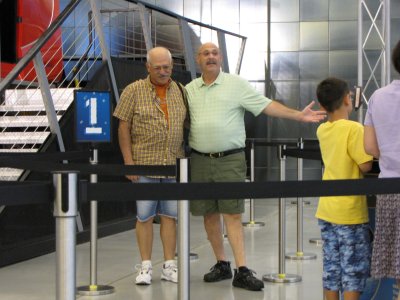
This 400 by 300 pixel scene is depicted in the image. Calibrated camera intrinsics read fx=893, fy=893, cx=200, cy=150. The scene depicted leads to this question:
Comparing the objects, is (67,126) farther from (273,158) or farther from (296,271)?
(273,158)

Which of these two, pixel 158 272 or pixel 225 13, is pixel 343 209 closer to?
pixel 158 272

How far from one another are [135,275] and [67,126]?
233cm

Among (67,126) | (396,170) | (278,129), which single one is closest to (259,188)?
(396,170)

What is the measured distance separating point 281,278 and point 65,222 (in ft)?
13.5

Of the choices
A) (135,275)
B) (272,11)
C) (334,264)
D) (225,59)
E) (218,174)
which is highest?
(272,11)

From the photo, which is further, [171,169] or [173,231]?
[173,231]

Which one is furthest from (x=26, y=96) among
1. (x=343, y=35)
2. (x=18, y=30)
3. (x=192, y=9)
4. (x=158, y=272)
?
(x=343, y=35)

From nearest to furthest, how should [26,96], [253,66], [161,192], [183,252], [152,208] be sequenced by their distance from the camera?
[161,192]
[183,252]
[152,208]
[26,96]
[253,66]

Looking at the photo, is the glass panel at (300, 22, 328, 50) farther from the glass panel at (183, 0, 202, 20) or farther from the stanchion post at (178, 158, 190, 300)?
the stanchion post at (178, 158, 190, 300)

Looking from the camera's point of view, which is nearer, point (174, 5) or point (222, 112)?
point (222, 112)

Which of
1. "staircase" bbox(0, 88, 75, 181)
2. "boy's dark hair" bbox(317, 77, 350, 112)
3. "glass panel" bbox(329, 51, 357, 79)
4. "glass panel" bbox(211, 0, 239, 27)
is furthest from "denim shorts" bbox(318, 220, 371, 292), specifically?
"glass panel" bbox(211, 0, 239, 27)

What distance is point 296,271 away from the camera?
7680 mm

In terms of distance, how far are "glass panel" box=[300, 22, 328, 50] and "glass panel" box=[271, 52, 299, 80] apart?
32 centimetres

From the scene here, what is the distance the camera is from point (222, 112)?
670 centimetres
